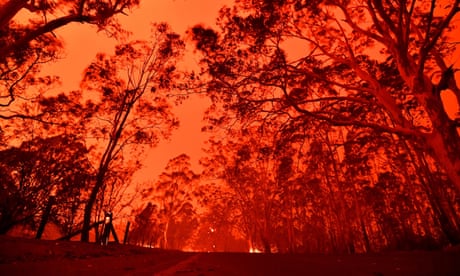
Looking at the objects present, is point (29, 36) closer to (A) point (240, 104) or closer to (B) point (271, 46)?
(A) point (240, 104)

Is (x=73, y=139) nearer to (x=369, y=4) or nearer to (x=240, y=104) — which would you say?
(x=240, y=104)

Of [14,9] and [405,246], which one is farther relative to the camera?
[405,246]

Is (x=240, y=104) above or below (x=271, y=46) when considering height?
below

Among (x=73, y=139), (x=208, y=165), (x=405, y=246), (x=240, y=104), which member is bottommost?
(x=405, y=246)

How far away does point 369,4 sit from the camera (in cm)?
→ 773

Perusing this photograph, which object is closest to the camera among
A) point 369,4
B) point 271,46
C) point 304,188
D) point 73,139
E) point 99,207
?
point 369,4

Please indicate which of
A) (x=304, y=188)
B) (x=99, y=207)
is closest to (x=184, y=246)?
(x=304, y=188)

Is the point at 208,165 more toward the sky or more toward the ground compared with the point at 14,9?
more toward the sky

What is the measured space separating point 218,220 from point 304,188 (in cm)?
2027

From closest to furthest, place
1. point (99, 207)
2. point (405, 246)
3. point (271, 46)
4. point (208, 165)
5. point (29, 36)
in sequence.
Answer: point (29, 36)
point (271, 46)
point (405, 246)
point (99, 207)
point (208, 165)

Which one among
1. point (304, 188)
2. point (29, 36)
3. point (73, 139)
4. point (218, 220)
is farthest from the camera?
point (218, 220)

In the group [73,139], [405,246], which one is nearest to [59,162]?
[73,139]

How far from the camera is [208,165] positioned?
94.7 ft

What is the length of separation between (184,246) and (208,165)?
55695mm
